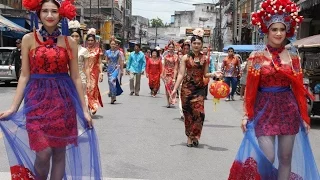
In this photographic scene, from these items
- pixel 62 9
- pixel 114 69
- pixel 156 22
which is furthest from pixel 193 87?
pixel 156 22

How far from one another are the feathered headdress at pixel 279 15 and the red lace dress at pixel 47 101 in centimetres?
192

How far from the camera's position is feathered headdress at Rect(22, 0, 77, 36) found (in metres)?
4.46

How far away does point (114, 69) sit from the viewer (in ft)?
47.8

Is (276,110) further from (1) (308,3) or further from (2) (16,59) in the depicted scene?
(2) (16,59)

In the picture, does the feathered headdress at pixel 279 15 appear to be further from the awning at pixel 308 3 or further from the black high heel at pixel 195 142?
the awning at pixel 308 3

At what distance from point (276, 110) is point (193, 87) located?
3.39 meters

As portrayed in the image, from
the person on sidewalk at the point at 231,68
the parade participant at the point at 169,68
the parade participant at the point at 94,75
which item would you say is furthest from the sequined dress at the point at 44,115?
the person on sidewalk at the point at 231,68

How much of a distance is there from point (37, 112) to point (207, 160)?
3.45m

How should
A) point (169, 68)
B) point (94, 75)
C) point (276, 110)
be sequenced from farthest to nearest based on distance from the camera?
1. point (169, 68)
2. point (94, 75)
3. point (276, 110)

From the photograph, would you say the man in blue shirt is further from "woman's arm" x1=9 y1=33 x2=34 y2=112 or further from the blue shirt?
"woman's arm" x1=9 y1=33 x2=34 y2=112

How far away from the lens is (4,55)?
20.8m

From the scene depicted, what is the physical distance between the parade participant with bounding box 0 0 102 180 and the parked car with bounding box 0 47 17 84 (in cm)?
1649

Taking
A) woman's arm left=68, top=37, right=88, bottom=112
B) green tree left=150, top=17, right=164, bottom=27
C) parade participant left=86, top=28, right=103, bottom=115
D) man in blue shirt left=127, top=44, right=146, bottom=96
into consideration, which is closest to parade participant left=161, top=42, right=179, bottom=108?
man in blue shirt left=127, top=44, right=146, bottom=96

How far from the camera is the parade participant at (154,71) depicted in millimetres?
18109
